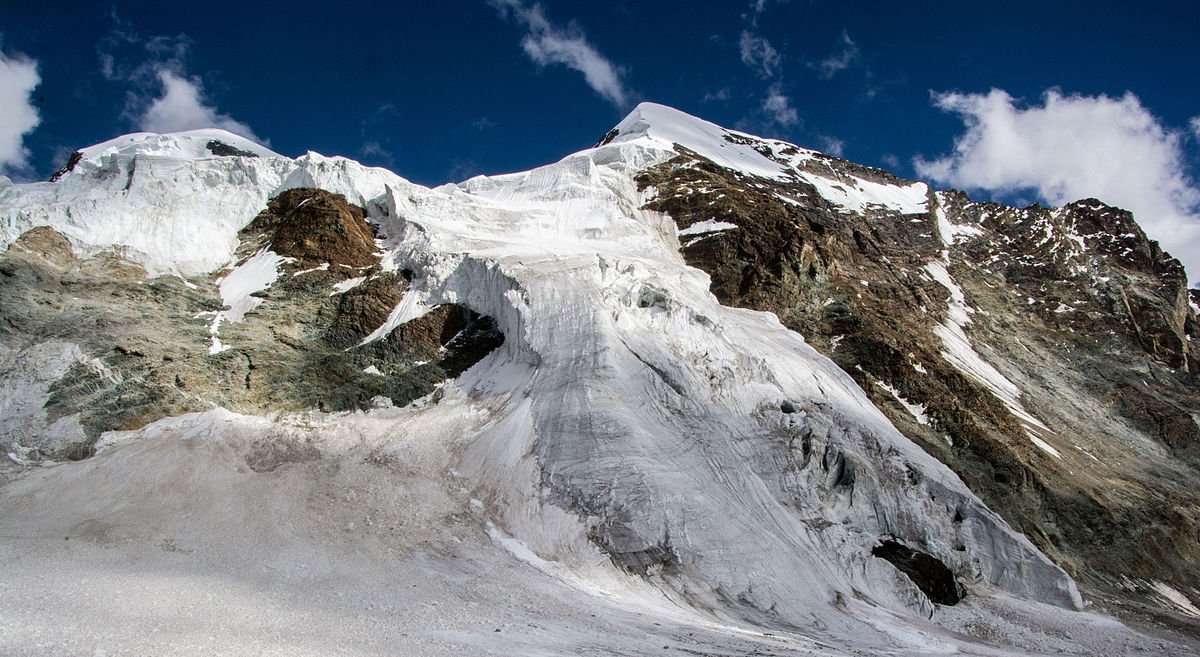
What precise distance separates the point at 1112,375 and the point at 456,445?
109 feet

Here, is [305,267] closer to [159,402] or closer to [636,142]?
[159,402]

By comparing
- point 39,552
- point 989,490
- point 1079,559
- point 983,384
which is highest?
point 983,384

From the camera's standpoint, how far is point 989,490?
62.3 feet

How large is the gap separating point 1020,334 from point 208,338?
3789cm

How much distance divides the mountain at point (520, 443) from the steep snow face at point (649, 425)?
0.09 metres

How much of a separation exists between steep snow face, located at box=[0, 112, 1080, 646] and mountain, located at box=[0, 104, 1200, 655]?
3.7 inches

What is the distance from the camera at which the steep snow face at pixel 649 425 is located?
13789 mm

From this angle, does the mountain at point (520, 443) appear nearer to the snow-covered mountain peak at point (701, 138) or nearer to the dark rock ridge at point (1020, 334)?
the dark rock ridge at point (1020, 334)

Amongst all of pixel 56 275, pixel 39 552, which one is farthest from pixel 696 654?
pixel 56 275

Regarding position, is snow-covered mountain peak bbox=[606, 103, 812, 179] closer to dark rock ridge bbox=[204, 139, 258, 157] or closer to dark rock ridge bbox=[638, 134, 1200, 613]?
dark rock ridge bbox=[638, 134, 1200, 613]

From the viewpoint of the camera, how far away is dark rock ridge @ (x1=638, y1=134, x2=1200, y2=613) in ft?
63.3

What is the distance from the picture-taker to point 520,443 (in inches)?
645

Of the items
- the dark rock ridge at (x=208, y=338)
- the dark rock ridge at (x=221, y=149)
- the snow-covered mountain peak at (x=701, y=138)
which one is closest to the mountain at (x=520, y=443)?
the dark rock ridge at (x=208, y=338)

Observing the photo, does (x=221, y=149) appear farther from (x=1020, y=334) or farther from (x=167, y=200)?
(x=1020, y=334)
